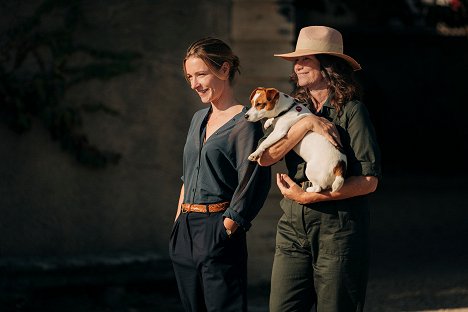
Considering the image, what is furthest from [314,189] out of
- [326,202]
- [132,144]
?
[132,144]

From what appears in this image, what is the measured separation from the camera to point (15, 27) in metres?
7.36

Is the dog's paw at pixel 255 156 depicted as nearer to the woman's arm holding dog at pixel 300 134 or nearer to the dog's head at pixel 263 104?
the woman's arm holding dog at pixel 300 134

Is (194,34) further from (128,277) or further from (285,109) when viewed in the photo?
(285,109)

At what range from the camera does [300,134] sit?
384 cm

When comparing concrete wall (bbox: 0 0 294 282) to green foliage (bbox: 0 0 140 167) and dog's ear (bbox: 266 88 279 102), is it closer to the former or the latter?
green foliage (bbox: 0 0 140 167)

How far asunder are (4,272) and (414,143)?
11.7 metres

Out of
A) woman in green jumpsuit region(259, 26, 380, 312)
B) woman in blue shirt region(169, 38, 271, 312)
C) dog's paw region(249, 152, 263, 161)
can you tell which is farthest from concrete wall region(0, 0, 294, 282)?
dog's paw region(249, 152, 263, 161)

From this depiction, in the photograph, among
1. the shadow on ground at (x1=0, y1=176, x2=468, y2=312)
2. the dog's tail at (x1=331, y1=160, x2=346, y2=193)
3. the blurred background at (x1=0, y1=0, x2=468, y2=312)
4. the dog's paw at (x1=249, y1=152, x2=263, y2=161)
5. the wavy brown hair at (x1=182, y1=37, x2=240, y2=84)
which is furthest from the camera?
the blurred background at (x1=0, y1=0, x2=468, y2=312)

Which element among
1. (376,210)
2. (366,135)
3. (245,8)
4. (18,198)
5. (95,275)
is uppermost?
(245,8)

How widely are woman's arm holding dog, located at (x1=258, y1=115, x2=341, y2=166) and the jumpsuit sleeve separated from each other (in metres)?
0.14

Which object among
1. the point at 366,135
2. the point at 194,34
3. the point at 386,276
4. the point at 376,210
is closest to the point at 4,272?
the point at 194,34

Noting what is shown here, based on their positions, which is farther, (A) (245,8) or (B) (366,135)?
(A) (245,8)

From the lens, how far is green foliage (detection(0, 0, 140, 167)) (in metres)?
7.34

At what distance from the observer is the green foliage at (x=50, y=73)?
7340 mm
